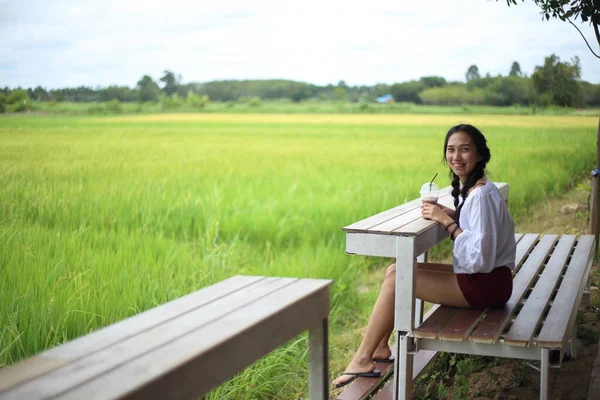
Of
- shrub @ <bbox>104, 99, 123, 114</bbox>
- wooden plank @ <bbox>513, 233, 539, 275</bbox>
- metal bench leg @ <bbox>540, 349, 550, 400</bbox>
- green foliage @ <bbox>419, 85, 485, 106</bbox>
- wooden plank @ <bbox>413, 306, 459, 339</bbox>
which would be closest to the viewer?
metal bench leg @ <bbox>540, 349, 550, 400</bbox>

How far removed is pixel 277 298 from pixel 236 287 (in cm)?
20

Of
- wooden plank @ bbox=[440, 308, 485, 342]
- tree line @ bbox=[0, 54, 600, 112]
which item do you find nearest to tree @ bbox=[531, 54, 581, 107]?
tree line @ bbox=[0, 54, 600, 112]

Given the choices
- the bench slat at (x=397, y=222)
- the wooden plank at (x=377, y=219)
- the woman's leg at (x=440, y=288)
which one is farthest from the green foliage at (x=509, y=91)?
the woman's leg at (x=440, y=288)

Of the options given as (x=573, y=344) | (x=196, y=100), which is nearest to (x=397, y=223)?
(x=573, y=344)

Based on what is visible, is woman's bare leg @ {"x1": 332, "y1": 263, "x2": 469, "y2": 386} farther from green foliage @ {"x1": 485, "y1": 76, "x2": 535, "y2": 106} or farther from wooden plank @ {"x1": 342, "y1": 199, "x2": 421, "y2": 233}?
green foliage @ {"x1": 485, "y1": 76, "x2": 535, "y2": 106}

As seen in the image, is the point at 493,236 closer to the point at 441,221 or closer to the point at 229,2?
the point at 441,221

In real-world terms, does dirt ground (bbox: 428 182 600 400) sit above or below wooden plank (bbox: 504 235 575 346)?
below

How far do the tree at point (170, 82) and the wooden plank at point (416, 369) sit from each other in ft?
17.2

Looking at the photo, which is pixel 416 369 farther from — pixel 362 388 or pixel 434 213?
pixel 434 213

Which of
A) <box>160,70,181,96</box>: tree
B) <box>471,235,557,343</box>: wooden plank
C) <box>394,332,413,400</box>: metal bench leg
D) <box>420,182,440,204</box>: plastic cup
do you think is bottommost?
<box>394,332,413,400</box>: metal bench leg

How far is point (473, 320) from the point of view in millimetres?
2812

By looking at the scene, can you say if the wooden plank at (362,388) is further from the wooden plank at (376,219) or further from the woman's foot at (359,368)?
the wooden plank at (376,219)

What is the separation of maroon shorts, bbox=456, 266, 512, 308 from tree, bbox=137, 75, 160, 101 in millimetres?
5268

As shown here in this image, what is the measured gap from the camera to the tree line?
7480mm
